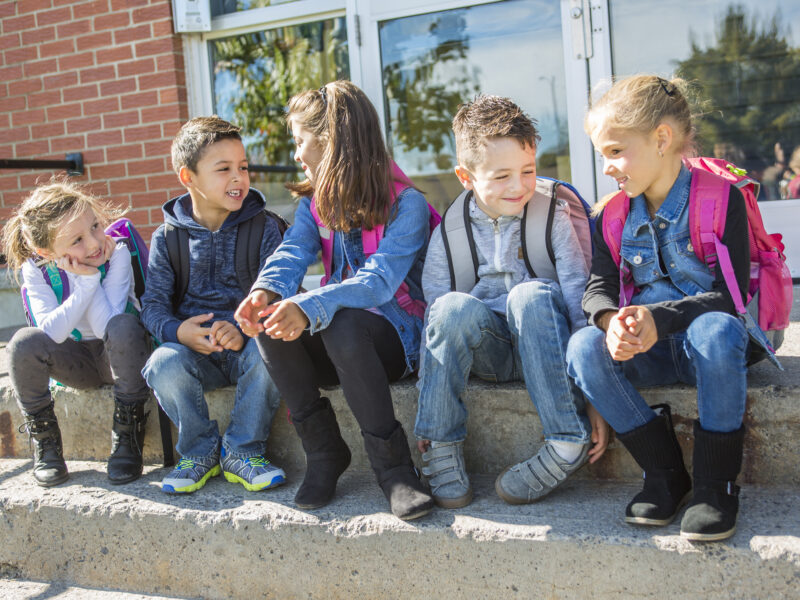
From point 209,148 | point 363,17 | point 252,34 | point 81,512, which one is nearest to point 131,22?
point 252,34

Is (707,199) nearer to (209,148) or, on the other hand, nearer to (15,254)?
(209,148)

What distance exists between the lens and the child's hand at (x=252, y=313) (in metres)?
2.04

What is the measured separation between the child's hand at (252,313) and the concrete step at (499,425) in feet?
1.31

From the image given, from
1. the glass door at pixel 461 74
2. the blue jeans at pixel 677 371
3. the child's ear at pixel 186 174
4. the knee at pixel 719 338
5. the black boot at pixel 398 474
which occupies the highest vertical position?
the glass door at pixel 461 74

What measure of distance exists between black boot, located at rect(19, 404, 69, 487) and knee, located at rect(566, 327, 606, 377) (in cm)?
171

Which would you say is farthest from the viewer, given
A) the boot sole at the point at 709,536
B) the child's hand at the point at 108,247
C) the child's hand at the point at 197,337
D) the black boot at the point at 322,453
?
the child's hand at the point at 108,247

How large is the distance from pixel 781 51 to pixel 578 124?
1041 mm

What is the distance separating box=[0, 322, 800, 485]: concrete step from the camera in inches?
76.0

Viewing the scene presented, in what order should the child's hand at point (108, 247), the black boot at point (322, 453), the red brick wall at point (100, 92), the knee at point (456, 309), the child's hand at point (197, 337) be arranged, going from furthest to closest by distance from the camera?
the red brick wall at point (100, 92), the child's hand at point (108, 247), the child's hand at point (197, 337), the black boot at point (322, 453), the knee at point (456, 309)

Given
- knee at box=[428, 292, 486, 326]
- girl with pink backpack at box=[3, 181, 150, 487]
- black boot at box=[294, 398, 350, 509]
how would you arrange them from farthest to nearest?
1. girl with pink backpack at box=[3, 181, 150, 487]
2. black boot at box=[294, 398, 350, 509]
3. knee at box=[428, 292, 486, 326]

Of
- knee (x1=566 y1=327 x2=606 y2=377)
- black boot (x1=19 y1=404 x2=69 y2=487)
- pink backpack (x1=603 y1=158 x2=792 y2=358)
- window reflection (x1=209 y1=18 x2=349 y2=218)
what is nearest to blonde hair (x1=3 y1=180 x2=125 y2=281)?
black boot (x1=19 y1=404 x2=69 y2=487)

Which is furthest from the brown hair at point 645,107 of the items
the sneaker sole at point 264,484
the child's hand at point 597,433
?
the sneaker sole at point 264,484

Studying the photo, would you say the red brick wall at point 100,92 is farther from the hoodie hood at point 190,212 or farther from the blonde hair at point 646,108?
the blonde hair at point 646,108

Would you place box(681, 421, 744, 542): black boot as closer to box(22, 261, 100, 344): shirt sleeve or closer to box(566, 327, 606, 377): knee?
box(566, 327, 606, 377): knee
